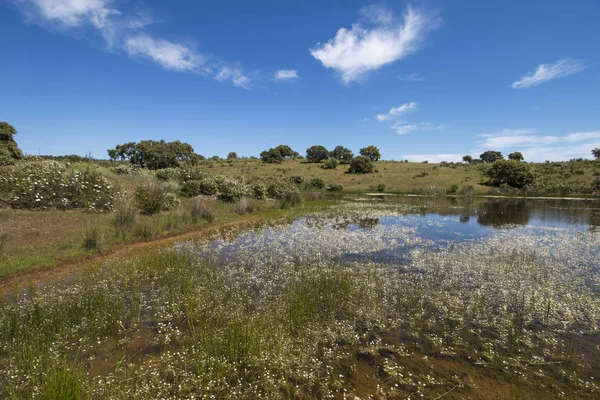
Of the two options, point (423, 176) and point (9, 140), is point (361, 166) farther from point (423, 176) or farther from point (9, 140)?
point (9, 140)

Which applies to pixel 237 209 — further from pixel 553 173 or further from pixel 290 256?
pixel 553 173

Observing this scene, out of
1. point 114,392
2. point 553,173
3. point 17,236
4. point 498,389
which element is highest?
point 553,173

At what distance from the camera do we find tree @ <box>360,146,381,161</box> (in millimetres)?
87188

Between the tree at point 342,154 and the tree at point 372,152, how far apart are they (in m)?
4.05

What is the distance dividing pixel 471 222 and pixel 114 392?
77.9 ft

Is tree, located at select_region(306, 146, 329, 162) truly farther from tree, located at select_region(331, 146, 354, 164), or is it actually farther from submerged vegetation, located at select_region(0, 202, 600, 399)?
submerged vegetation, located at select_region(0, 202, 600, 399)

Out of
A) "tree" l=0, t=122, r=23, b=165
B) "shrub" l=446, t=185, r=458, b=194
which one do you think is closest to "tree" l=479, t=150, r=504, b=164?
"shrub" l=446, t=185, r=458, b=194

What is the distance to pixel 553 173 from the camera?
58125 mm

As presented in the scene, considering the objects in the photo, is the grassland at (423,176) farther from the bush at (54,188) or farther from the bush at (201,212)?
the bush at (54,188)

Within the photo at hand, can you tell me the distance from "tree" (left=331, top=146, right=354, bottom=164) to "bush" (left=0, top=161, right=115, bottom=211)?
71224mm

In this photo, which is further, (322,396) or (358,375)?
(358,375)

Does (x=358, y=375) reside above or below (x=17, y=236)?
below

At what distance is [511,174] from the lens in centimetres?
5159

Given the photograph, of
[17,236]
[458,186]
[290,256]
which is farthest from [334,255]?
[458,186]
